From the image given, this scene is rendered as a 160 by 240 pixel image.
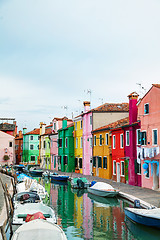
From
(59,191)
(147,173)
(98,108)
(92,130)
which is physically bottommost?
(59,191)

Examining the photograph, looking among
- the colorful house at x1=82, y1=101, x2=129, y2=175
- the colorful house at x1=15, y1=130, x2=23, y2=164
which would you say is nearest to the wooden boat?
the colorful house at x1=82, y1=101, x2=129, y2=175

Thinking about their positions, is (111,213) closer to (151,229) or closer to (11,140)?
(151,229)

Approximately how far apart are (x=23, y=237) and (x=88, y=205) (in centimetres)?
1263

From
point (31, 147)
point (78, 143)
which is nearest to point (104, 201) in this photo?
point (78, 143)

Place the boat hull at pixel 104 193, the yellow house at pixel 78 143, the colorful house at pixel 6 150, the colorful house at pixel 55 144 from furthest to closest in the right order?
1. the colorful house at pixel 6 150
2. the colorful house at pixel 55 144
3. the yellow house at pixel 78 143
4. the boat hull at pixel 104 193

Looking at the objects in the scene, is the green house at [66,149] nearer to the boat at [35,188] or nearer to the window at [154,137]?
the boat at [35,188]

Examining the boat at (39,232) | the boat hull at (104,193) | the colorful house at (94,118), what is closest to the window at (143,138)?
the boat hull at (104,193)

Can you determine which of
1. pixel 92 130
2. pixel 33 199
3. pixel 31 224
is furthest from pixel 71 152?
pixel 31 224

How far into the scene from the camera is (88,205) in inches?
901

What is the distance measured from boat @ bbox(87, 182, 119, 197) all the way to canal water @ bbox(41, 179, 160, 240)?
369 mm

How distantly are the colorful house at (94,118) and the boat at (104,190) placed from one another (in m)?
14.7

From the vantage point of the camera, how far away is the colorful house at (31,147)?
75.6 metres

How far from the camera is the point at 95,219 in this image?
18.1 m

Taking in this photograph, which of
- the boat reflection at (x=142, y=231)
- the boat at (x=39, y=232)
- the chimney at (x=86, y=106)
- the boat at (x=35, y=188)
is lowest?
the boat reflection at (x=142, y=231)
